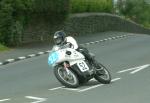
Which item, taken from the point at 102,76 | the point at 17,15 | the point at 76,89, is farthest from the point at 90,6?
the point at 76,89

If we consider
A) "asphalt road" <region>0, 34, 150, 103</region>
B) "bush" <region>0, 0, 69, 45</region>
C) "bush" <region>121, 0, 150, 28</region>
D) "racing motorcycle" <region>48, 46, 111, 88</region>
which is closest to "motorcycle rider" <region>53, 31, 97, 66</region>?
"racing motorcycle" <region>48, 46, 111, 88</region>

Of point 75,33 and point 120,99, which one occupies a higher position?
point 120,99

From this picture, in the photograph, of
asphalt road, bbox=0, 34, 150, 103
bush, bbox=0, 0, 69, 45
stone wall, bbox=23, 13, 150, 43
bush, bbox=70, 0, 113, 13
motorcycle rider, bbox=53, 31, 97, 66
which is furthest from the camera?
bush, bbox=70, 0, 113, 13

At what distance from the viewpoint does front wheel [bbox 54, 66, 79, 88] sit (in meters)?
14.5

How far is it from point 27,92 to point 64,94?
110cm

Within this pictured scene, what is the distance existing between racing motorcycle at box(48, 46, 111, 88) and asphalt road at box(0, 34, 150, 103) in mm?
222

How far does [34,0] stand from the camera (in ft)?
96.4

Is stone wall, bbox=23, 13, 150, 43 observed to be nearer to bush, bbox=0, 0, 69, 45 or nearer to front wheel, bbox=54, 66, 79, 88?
bush, bbox=0, 0, 69, 45

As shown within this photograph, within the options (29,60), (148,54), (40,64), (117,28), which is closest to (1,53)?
(29,60)

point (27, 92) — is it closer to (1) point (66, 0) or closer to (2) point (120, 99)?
(2) point (120, 99)

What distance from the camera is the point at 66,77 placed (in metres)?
14.6

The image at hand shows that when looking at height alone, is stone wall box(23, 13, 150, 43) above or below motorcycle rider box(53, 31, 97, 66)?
below

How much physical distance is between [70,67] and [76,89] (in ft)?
1.96

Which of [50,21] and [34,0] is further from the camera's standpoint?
[50,21]
